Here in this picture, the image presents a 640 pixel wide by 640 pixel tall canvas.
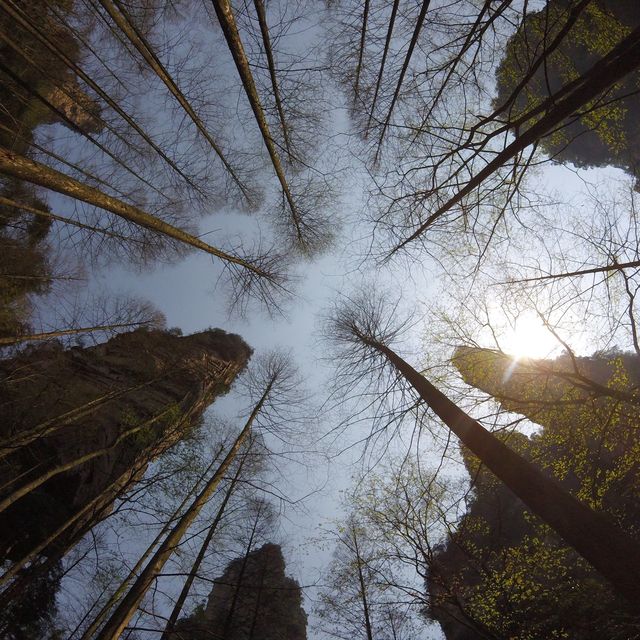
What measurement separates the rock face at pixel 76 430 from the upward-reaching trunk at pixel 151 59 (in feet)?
19.2

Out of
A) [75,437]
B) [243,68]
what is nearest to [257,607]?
[75,437]

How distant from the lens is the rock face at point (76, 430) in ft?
21.2

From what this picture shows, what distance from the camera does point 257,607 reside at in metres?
9.40

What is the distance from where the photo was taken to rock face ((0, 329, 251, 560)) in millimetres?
6453

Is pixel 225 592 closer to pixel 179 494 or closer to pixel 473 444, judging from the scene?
pixel 179 494

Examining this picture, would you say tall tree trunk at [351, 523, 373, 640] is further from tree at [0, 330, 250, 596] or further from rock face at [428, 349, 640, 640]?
tree at [0, 330, 250, 596]

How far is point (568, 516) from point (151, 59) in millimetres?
7978

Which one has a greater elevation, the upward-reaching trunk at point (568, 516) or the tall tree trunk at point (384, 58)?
the tall tree trunk at point (384, 58)

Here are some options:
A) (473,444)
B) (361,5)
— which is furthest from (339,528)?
(361,5)

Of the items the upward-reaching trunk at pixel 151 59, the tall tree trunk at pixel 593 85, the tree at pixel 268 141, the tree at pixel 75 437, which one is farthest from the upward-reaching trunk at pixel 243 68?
the tree at pixel 75 437

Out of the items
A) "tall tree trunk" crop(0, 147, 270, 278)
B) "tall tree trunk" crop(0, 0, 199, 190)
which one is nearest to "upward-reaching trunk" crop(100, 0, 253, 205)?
"tall tree trunk" crop(0, 0, 199, 190)

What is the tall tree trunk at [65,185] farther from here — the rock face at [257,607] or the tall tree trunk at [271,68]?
the rock face at [257,607]

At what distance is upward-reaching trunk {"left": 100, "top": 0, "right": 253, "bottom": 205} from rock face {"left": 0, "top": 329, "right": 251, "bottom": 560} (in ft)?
19.2

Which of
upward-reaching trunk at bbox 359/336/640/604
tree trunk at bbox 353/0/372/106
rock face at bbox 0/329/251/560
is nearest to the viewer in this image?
upward-reaching trunk at bbox 359/336/640/604
